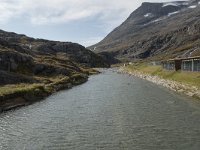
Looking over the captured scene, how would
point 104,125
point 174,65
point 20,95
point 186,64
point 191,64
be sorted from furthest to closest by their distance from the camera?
point 174,65
point 186,64
point 191,64
point 20,95
point 104,125

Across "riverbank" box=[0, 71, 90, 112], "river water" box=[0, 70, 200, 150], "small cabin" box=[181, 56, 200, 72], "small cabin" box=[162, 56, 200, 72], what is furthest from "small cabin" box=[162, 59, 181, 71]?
"river water" box=[0, 70, 200, 150]

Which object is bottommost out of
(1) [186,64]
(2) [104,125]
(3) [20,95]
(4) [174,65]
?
(2) [104,125]

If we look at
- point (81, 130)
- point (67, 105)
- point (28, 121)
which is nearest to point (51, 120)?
point (28, 121)

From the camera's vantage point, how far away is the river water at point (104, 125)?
117 feet

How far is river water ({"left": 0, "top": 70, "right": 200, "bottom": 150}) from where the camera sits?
3556cm

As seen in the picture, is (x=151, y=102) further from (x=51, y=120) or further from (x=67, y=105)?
(x=51, y=120)

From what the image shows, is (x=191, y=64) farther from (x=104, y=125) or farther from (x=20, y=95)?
(x=104, y=125)

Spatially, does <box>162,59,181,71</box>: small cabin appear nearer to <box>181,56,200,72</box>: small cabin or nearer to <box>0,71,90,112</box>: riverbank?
<box>181,56,200,72</box>: small cabin

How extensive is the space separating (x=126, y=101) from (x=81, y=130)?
26.6 m

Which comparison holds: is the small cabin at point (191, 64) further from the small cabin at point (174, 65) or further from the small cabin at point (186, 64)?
the small cabin at point (174, 65)

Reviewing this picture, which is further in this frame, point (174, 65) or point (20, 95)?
point (174, 65)

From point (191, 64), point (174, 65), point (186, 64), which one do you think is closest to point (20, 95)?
point (191, 64)

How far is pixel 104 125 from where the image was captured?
44.8m

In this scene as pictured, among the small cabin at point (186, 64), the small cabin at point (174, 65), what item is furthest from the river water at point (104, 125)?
the small cabin at point (174, 65)
